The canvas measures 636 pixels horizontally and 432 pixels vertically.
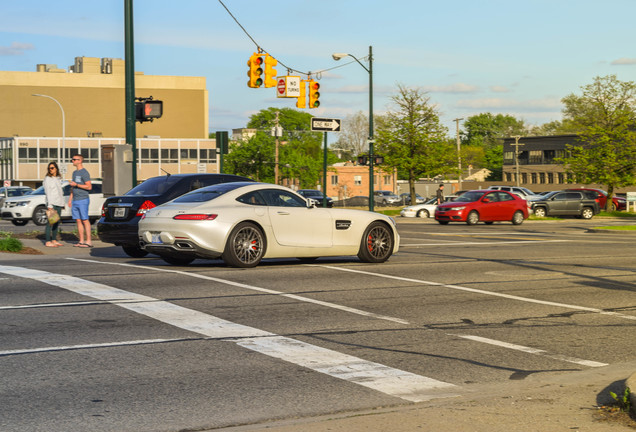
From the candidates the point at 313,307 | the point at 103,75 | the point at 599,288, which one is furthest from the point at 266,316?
the point at 103,75

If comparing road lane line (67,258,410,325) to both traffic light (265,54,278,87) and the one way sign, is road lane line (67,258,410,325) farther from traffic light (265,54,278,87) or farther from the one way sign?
the one way sign

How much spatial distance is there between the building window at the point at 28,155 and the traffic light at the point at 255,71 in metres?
88.5

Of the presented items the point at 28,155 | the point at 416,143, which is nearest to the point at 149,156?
the point at 28,155

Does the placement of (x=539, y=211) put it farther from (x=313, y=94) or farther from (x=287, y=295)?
(x=287, y=295)

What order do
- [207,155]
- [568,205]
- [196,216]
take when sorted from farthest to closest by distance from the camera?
[207,155] < [568,205] < [196,216]

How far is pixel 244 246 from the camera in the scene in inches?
525

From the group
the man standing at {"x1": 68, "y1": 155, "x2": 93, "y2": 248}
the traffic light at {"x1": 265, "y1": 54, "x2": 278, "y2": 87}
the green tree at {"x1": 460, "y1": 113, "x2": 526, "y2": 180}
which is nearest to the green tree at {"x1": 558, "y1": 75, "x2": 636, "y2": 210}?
the traffic light at {"x1": 265, "y1": 54, "x2": 278, "y2": 87}

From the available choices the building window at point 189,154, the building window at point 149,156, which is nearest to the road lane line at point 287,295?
the building window at point 149,156

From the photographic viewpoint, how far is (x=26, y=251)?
16.9 m

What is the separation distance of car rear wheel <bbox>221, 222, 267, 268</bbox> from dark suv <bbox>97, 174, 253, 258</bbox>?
3163 millimetres

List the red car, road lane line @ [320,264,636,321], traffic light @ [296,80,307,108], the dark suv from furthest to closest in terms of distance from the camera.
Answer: the red car → traffic light @ [296,80,307,108] → the dark suv → road lane line @ [320,264,636,321]

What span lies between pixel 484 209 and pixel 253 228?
76.5 feet

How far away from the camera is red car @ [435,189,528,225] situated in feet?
115

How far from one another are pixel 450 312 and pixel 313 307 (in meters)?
1.57
